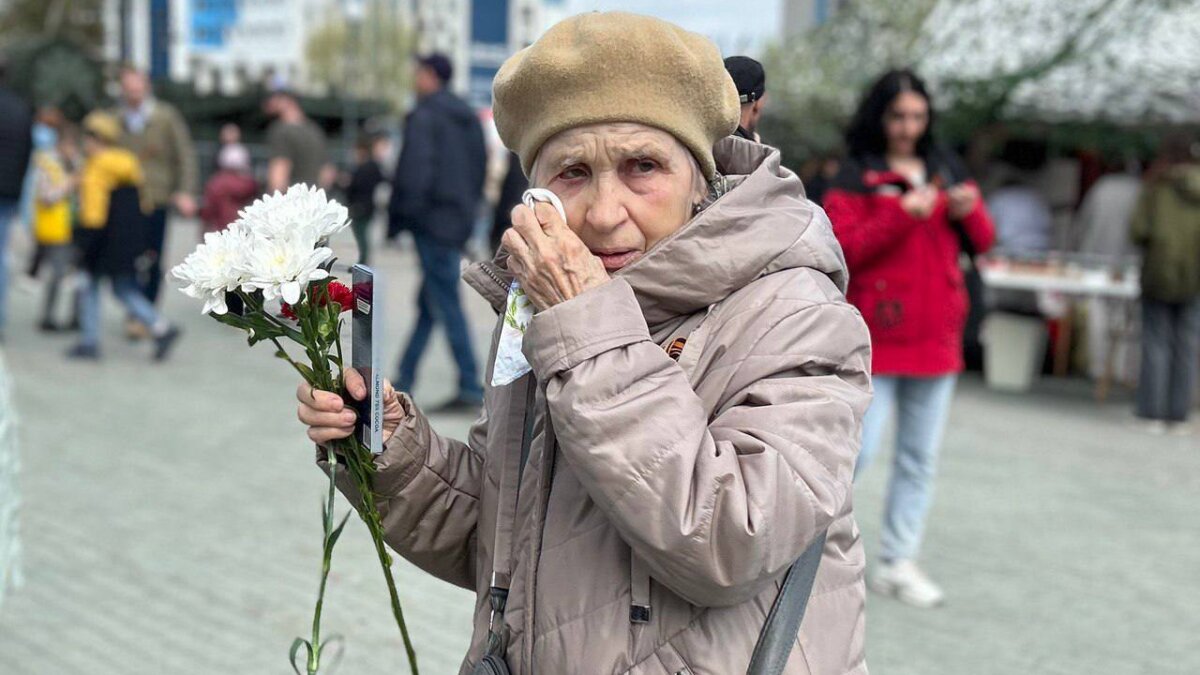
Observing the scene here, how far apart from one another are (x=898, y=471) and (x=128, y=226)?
681cm

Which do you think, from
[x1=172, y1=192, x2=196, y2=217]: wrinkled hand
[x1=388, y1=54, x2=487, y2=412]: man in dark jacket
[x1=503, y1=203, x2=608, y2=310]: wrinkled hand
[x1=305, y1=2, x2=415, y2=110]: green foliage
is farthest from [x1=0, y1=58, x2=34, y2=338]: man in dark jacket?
[x1=305, y1=2, x2=415, y2=110]: green foliage

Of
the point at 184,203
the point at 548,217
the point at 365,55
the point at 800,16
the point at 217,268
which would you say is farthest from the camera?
the point at 365,55

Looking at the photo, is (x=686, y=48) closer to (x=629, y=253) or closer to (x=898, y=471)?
(x=629, y=253)

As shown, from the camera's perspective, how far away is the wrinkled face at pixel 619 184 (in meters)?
1.86

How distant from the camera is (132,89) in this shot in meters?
10.8

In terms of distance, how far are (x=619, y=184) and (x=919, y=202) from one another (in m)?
3.34

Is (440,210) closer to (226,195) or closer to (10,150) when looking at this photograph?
(10,150)

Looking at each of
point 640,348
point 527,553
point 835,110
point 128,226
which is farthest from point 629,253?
point 835,110

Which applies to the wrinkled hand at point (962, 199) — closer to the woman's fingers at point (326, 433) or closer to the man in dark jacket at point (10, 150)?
the woman's fingers at point (326, 433)

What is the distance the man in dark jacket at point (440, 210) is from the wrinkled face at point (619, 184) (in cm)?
641

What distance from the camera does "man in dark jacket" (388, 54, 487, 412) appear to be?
8.33 m

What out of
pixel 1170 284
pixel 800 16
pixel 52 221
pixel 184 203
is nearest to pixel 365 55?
pixel 800 16

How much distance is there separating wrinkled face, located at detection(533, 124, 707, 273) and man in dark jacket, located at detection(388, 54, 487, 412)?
6.41 meters

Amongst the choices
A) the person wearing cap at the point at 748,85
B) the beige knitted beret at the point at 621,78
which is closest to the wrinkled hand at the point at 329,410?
the beige knitted beret at the point at 621,78
